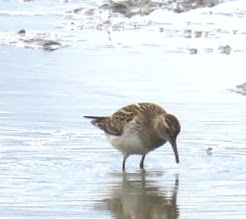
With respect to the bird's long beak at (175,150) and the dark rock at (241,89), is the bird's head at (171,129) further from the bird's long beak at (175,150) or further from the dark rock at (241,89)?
the dark rock at (241,89)

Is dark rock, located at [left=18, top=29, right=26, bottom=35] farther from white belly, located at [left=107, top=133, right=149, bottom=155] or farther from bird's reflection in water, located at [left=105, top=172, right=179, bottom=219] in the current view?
bird's reflection in water, located at [left=105, top=172, right=179, bottom=219]

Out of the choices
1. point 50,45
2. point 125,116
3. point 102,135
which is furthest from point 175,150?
point 50,45

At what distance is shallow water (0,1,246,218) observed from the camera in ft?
28.0

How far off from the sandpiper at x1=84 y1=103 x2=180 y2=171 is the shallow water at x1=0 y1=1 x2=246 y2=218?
17 centimetres

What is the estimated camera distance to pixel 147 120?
10242 mm

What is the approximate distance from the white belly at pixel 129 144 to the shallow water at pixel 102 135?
142 mm

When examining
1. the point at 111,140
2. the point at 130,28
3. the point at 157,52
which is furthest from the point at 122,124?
the point at 130,28

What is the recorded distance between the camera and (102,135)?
11000 mm

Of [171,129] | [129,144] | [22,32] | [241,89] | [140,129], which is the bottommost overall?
[22,32]

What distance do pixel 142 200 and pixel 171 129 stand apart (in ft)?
3.91

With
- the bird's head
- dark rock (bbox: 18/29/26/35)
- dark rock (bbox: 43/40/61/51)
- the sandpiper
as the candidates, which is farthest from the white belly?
dark rock (bbox: 18/29/26/35)

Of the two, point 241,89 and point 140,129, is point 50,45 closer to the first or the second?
point 241,89

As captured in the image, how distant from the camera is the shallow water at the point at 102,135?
8.52 meters

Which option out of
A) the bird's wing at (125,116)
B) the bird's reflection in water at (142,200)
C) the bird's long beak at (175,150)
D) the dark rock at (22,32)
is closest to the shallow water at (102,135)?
the bird's reflection in water at (142,200)
